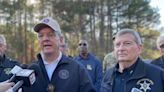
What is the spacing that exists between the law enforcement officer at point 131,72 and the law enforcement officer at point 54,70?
386 millimetres

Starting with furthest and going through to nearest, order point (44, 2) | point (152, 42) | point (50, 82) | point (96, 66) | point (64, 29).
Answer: point (152, 42), point (44, 2), point (64, 29), point (96, 66), point (50, 82)

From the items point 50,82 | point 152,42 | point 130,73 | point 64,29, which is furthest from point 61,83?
point 152,42

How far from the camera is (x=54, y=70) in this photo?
14.5ft

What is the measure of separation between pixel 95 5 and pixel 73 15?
3.59 m

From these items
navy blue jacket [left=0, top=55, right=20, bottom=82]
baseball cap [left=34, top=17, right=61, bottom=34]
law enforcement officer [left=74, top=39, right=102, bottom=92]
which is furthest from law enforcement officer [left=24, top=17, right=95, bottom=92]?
law enforcement officer [left=74, top=39, right=102, bottom=92]

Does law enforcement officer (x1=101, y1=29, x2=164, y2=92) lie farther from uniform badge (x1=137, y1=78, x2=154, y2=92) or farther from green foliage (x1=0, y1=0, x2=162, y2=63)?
green foliage (x1=0, y1=0, x2=162, y2=63)

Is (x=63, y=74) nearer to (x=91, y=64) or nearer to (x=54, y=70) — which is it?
(x=54, y=70)

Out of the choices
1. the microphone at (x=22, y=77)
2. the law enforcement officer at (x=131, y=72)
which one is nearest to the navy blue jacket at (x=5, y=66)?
the law enforcement officer at (x=131, y=72)

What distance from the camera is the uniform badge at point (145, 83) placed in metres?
4.48

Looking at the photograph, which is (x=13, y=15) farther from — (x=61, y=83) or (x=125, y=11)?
(x=61, y=83)

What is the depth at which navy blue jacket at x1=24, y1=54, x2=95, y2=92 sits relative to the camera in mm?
4371

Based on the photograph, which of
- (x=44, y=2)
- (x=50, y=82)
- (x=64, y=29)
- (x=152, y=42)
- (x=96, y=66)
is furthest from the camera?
(x=152, y=42)

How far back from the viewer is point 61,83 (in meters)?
4.38

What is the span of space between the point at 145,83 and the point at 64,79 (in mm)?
934
